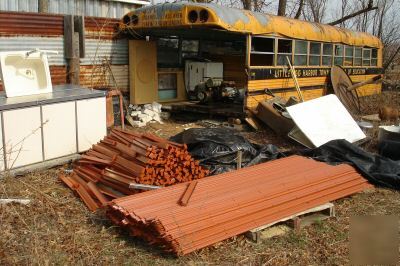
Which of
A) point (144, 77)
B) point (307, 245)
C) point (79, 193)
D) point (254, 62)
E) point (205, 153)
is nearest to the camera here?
point (307, 245)

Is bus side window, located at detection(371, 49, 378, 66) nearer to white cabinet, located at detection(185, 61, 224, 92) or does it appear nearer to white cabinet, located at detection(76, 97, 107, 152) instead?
white cabinet, located at detection(185, 61, 224, 92)

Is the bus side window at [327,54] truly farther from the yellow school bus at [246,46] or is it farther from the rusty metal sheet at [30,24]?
the rusty metal sheet at [30,24]

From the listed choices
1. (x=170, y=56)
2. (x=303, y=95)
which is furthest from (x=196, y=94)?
(x=303, y=95)

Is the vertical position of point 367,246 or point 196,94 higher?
point 196,94

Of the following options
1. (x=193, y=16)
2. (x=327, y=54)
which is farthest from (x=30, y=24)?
(x=327, y=54)

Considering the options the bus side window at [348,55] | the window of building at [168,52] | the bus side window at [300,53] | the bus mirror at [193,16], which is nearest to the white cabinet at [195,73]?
the window of building at [168,52]

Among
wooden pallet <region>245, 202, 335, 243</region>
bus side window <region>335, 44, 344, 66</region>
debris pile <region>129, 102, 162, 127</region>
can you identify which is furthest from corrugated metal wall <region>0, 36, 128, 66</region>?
bus side window <region>335, 44, 344, 66</region>

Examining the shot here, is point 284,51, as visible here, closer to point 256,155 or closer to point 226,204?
point 256,155

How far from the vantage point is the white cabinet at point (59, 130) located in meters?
6.69

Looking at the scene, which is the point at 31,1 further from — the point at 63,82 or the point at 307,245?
the point at 307,245

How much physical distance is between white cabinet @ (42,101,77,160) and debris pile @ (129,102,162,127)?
11.9ft

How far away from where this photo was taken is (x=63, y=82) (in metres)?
9.91

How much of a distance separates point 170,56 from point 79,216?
28.1 ft

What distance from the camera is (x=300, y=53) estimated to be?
42.0 ft
